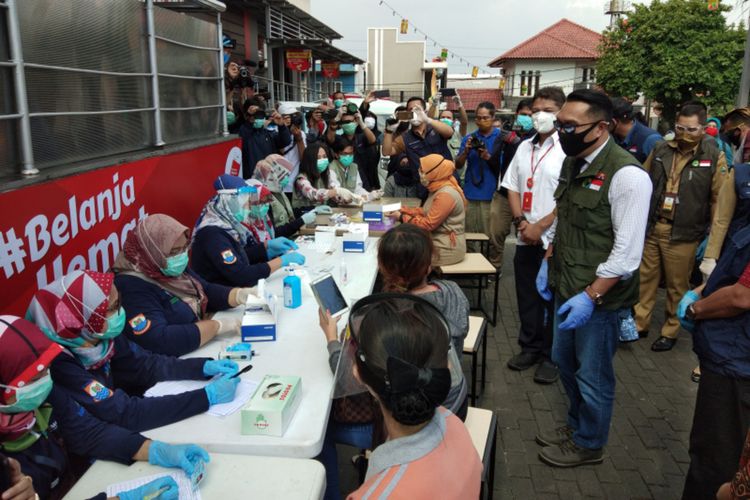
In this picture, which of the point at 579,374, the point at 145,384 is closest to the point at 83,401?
the point at 145,384

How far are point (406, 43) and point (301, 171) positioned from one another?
37.8 m

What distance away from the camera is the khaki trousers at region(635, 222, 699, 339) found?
444 centimetres

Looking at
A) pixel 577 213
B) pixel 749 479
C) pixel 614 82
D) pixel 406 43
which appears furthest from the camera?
pixel 406 43

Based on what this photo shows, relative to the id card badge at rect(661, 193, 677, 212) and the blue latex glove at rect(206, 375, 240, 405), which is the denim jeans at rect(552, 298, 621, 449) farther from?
the id card badge at rect(661, 193, 677, 212)

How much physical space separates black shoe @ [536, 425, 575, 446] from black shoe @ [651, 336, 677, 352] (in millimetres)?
1814

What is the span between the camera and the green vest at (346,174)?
630 cm

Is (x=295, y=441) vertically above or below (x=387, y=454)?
below

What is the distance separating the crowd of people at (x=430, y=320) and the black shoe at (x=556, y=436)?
1cm

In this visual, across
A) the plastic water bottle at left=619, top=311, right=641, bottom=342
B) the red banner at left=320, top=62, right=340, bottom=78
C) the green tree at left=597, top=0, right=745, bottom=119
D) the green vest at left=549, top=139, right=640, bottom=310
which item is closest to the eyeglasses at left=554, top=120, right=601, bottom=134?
the green vest at left=549, top=139, right=640, bottom=310

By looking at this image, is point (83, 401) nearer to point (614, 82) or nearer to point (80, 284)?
point (80, 284)

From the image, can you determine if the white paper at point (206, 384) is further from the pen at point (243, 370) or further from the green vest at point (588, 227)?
the green vest at point (588, 227)

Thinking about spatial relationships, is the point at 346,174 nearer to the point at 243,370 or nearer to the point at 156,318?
the point at 156,318

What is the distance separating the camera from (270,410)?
71.7 inches

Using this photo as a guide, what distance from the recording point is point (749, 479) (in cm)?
131
